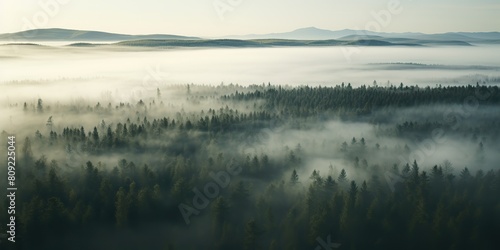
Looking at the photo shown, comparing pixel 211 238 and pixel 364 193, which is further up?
pixel 364 193

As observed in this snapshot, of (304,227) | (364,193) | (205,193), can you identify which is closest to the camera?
(304,227)

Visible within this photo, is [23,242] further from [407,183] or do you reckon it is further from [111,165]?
[407,183]

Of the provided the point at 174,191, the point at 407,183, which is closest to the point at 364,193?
the point at 407,183

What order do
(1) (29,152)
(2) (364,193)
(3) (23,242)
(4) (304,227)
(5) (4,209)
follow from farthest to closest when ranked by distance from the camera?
(1) (29,152) < (2) (364,193) < (4) (304,227) < (5) (4,209) < (3) (23,242)

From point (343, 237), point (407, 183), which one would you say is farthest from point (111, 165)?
point (407, 183)

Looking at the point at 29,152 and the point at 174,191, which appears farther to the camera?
the point at 29,152

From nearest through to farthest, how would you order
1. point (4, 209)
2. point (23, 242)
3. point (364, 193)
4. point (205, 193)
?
1. point (23, 242)
2. point (4, 209)
3. point (364, 193)
4. point (205, 193)

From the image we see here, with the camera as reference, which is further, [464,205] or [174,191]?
[174,191]

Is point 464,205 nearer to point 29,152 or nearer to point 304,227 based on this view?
point 304,227

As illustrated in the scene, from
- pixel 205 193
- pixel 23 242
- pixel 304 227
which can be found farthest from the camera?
pixel 205 193
